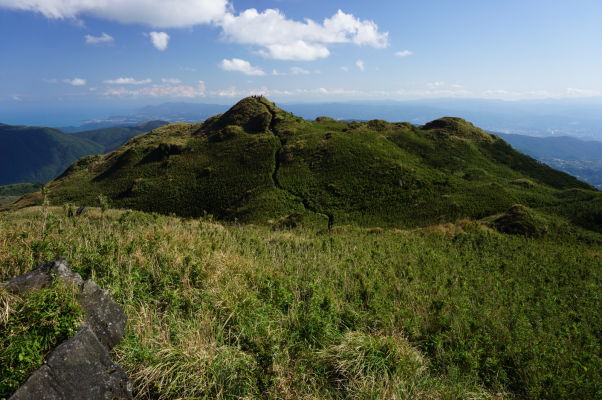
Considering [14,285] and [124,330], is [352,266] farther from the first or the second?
[14,285]

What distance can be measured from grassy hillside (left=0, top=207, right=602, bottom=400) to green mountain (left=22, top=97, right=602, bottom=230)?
Result: 26914mm

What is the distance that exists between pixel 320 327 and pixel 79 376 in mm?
4448

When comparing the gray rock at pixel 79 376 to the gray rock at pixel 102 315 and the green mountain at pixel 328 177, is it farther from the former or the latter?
the green mountain at pixel 328 177

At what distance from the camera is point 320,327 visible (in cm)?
673

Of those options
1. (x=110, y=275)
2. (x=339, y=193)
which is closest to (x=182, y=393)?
(x=110, y=275)

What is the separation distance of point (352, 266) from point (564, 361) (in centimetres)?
702

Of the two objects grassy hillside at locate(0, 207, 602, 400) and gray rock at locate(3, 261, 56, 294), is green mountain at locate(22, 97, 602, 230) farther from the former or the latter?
gray rock at locate(3, 261, 56, 294)

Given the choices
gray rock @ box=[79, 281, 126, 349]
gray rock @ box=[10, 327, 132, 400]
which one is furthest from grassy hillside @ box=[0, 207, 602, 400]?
gray rock @ box=[10, 327, 132, 400]

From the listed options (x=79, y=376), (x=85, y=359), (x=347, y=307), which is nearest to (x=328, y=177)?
(x=347, y=307)

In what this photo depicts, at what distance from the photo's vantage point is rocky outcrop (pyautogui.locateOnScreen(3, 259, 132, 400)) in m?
4.36

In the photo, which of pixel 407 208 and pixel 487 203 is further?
pixel 407 208

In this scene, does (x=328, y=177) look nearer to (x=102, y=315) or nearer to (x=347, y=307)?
(x=347, y=307)

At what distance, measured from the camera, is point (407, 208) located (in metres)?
42.3

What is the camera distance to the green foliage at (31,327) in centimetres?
431
